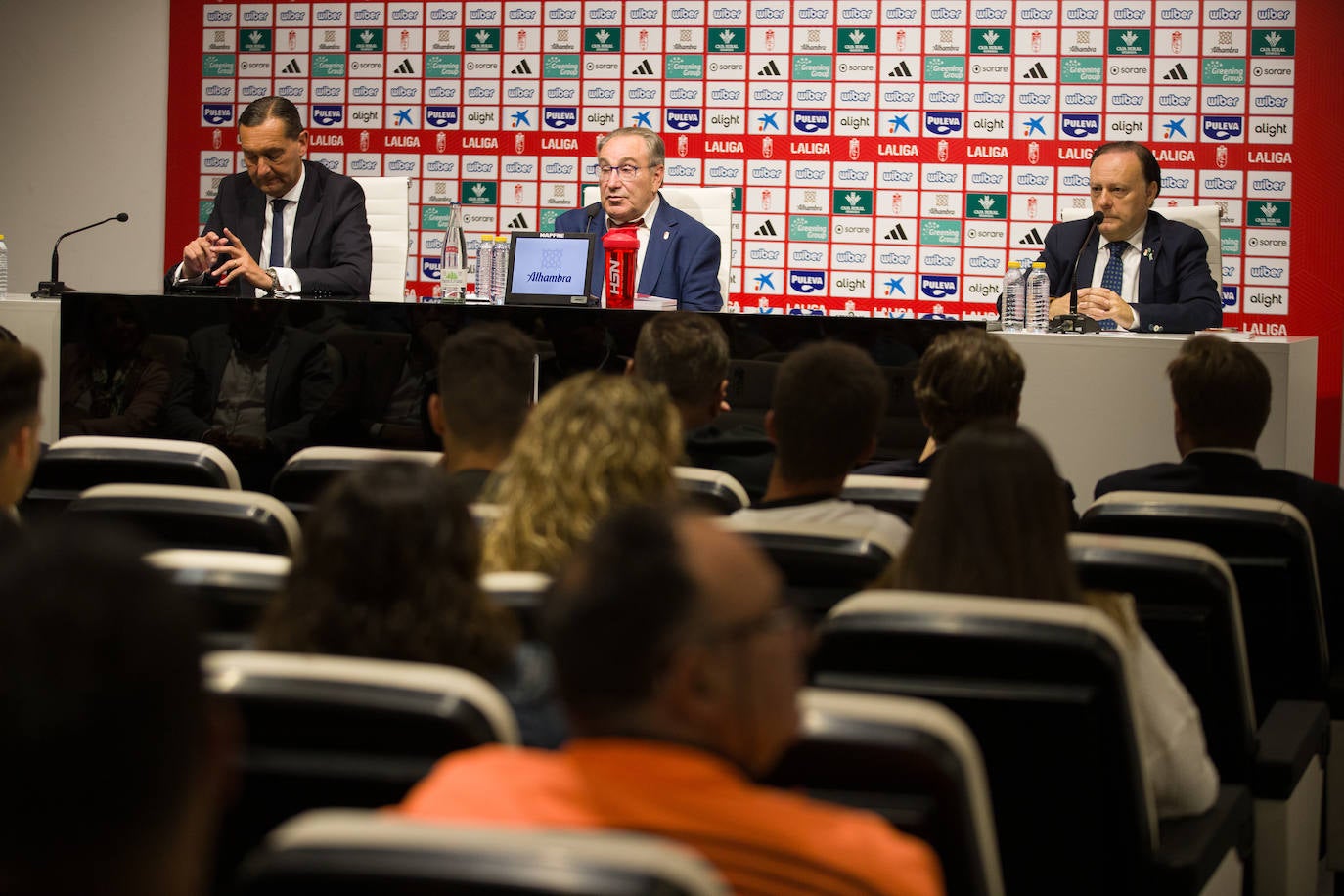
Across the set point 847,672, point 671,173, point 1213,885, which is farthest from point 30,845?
point 671,173

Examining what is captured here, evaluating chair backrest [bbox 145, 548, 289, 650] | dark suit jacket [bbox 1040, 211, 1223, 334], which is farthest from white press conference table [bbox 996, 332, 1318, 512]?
chair backrest [bbox 145, 548, 289, 650]

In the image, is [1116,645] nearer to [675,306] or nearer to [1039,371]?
[1039,371]

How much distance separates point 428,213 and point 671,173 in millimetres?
1262

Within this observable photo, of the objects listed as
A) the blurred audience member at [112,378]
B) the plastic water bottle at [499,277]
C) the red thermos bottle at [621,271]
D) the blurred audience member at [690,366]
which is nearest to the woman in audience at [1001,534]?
the blurred audience member at [690,366]

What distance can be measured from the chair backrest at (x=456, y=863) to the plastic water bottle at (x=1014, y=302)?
4.13 meters

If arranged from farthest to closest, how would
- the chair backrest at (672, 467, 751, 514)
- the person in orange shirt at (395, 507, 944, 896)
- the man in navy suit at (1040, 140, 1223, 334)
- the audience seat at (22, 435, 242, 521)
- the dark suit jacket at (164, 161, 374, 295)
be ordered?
the dark suit jacket at (164, 161, 374, 295)
the man in navy suit at (1040, 140, 1223, 334)
the audience seat at (22, 435, 242, 521)
the chair backrest at (672, 467, 751, 514)
the person in orange shirt at (395, 507, 944, 896)

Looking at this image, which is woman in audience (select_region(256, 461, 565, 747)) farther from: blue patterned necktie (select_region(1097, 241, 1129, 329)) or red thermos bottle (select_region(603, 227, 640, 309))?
blue patterned necktie (select_region(1097, 241, 1129, 329))

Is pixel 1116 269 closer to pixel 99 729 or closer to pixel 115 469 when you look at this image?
pixel 115 469

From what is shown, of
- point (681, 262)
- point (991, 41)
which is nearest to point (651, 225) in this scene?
point (681, 262)

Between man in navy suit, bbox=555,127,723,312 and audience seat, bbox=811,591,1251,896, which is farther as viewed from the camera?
man in navy suit, bbox=555,127,723,312

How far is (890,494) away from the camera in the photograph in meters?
2.69

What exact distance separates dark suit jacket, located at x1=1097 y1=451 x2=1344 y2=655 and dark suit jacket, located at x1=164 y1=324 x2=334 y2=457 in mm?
2511

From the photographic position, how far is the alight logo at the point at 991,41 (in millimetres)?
7027

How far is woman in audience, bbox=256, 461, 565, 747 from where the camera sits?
1.44 metres
